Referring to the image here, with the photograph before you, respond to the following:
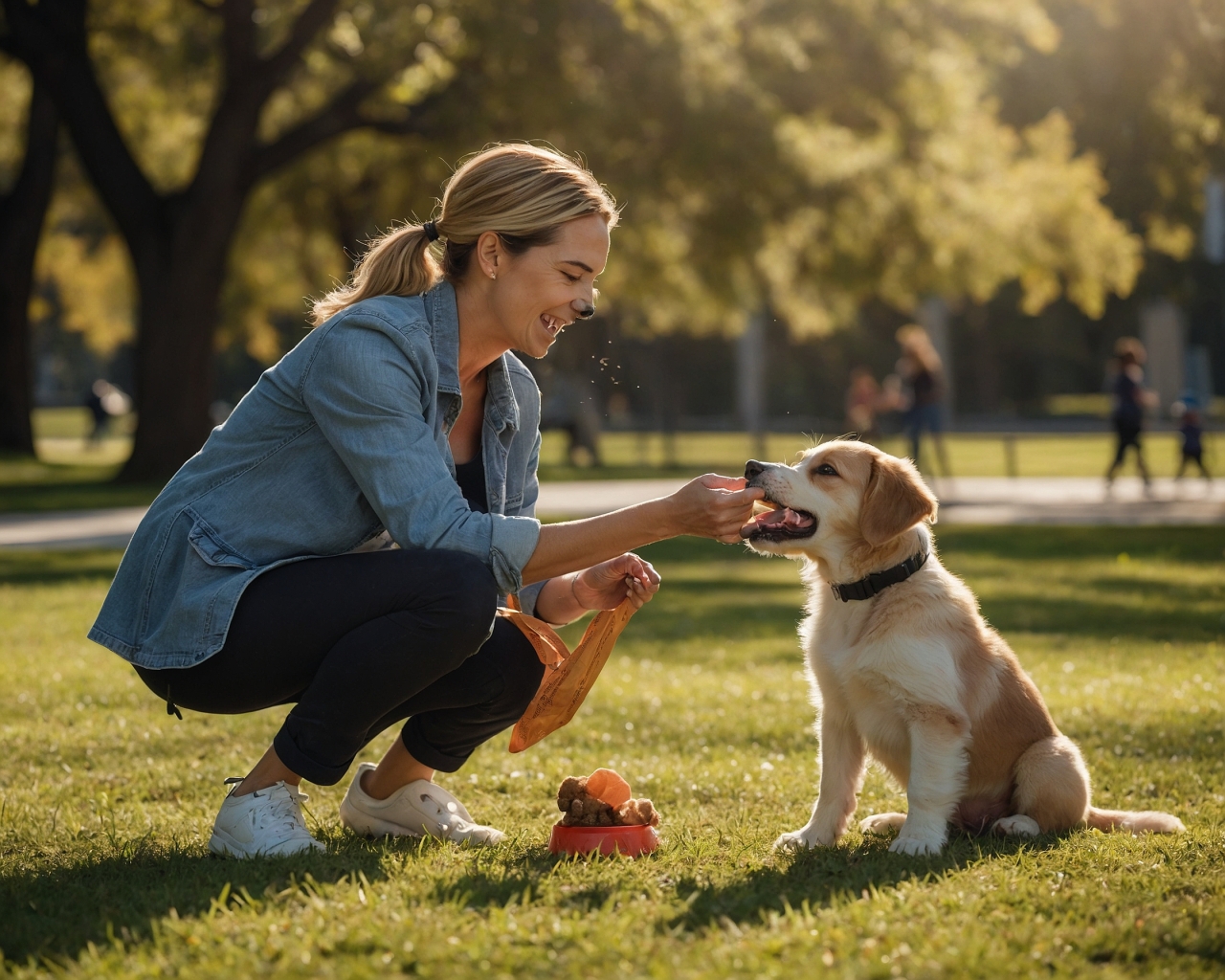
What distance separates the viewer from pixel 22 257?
27047mm

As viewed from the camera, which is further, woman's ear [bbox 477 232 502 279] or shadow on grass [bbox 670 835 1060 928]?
woman's ear [bbox 477 232 502 279]

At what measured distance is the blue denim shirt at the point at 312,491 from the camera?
12.2 feet

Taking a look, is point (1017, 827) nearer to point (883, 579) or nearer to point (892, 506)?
point (883, 579)

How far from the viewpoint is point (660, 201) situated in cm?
1958

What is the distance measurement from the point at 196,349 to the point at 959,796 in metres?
18.9

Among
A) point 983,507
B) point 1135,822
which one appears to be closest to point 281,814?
point 1135,822

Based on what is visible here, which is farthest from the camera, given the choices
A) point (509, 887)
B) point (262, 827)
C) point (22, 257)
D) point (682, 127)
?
point (22, 257)

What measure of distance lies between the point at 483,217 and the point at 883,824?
2.30m

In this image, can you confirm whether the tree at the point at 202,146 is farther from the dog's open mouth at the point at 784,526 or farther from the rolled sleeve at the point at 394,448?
the rolled sleeve at the point at 394,448

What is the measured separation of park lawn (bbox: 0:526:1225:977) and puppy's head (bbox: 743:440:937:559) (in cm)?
93

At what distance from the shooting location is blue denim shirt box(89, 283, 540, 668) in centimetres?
372

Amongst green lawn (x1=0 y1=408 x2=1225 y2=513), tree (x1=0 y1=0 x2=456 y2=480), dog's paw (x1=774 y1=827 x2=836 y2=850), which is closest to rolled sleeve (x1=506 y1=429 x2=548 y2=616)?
dog's paw (x1=774 y1=827 x2=836 y2=850)

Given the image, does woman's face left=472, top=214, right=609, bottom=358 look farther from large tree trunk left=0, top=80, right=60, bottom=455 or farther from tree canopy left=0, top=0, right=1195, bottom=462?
large tree trunk left=0, top=80, right=60, bottom=455

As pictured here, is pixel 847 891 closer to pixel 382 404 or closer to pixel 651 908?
pixel 651 908
